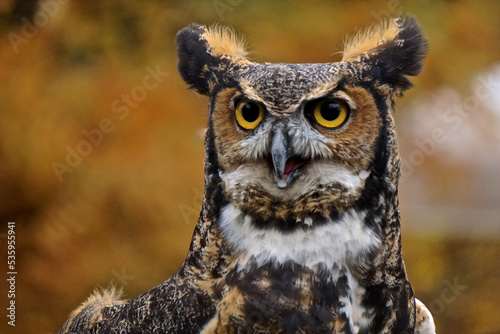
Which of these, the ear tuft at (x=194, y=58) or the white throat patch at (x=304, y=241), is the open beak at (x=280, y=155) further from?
the ear tuft at (x=194, y=58)

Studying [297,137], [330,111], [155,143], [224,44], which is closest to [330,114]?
Answer: [330,111]

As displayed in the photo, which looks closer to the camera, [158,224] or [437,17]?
[158,224]

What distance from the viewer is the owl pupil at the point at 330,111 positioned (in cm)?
150

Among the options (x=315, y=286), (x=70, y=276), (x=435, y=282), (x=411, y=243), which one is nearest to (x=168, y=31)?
(x=70, y=276)

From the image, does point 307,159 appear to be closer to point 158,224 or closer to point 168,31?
point 158,224

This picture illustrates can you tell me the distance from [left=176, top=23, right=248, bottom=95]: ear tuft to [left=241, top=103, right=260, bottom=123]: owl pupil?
0.19 m

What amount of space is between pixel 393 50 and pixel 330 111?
31cm

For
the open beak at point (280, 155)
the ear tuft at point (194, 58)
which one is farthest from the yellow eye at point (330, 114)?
the ear tuft at point (194, 58)

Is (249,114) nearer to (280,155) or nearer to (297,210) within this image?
(280,155)

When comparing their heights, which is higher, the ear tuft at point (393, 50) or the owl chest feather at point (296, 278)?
the ear tuft at point (393, 50)

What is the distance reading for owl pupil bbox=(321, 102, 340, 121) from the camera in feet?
4.91

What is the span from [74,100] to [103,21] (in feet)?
2.06

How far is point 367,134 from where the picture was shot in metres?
1.53

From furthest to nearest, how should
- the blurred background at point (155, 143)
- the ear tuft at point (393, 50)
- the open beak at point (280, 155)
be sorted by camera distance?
the blurred background at point (155, 143)
the ear tuft at point (393, 50)
the open beak at point (280, 155)
